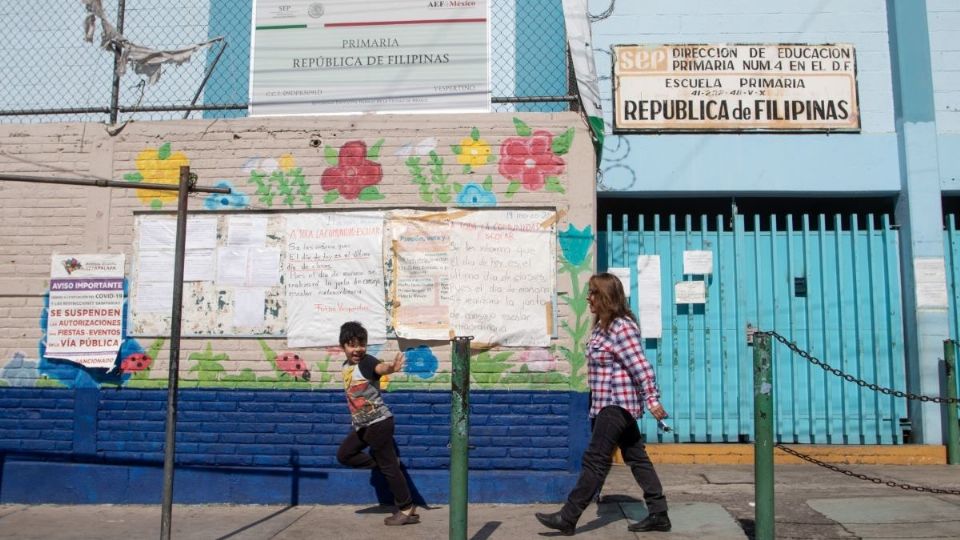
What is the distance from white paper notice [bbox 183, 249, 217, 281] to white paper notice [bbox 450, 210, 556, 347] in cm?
191

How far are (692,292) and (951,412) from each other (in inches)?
96.4

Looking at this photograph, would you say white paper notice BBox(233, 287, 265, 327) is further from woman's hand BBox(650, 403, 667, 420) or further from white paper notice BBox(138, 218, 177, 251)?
woman's hand BBox(650, 403, 667, 420)

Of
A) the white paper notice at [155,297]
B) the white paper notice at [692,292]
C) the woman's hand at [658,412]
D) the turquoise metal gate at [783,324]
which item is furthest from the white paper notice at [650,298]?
the white paper notice at [155,297]

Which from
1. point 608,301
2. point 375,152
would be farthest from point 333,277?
point 608,301

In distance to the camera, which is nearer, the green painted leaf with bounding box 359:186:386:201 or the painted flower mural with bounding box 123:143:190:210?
the green painted leaf with bounding box 359:186:386:201

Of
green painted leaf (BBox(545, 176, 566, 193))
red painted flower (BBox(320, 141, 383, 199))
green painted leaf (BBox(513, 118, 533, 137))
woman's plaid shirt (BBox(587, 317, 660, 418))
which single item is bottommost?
woman's plaid shirt (BBox(587, 317, 660, 418))

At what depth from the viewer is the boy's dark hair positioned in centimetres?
578

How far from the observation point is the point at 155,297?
263 inches

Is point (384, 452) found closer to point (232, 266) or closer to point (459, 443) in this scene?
point (459, 443)

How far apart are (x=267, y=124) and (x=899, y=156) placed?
5908mm

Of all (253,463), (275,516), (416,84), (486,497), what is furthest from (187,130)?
(486,497)

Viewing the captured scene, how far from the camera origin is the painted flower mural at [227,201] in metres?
6.70

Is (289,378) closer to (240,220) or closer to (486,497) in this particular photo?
(240,220)

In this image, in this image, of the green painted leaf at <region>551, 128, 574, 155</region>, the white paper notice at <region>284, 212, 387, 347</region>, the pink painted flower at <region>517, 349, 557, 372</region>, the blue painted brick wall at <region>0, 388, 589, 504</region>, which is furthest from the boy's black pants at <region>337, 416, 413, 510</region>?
the green painted leaf at <region>551, 128, 574, 155</region>
